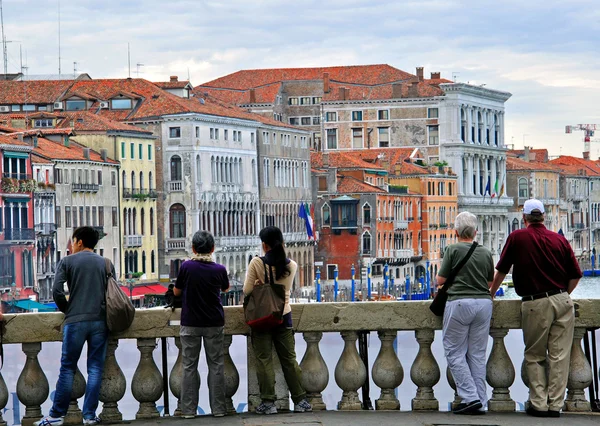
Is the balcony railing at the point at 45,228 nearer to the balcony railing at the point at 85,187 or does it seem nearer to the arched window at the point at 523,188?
the balcony railing at the point at 85,187

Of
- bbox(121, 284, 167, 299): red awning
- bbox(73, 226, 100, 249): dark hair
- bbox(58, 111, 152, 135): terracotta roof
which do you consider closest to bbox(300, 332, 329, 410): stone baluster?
bbox(73, 226, 100, 249): dark hair

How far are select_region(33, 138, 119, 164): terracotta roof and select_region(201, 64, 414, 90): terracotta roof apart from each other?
3862 centimetres

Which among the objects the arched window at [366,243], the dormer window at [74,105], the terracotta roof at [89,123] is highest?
the dormer window at [74,105]

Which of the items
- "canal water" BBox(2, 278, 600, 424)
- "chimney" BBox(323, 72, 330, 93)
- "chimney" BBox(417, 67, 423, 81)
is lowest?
"canal water" BBox(2, 278, 600, 424)

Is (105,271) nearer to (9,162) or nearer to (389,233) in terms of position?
(9,162)

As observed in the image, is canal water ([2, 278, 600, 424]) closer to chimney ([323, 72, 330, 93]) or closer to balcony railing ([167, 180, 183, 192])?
balcony railing ([167, 180, 183, 192])

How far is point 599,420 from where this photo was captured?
378 inches

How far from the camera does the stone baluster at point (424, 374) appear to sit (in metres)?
9.80

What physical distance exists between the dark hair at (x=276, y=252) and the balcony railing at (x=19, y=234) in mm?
50359

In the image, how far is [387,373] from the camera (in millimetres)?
9773

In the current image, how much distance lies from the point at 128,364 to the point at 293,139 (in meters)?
64.6

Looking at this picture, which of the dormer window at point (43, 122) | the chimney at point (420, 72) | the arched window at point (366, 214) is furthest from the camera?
the chimney at point (420, 72)

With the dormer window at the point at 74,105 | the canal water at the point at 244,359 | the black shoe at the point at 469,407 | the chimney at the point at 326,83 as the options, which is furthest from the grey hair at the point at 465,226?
the chimney at the point at 326,83

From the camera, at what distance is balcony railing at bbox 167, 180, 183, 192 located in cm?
7662
